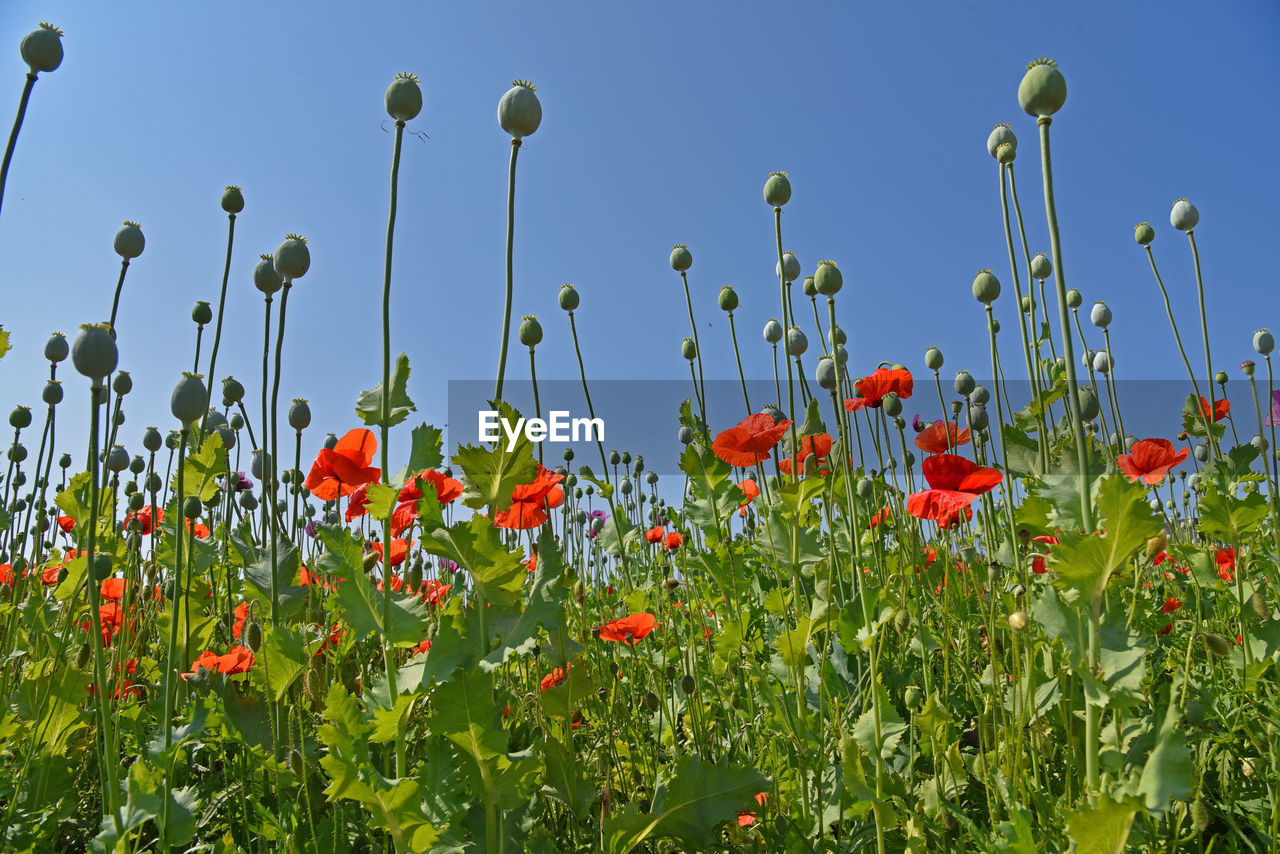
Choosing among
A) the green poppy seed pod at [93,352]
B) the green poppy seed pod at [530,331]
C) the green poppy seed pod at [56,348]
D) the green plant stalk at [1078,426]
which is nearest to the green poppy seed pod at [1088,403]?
the green plant stalk at [1078,426]

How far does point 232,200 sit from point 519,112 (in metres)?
1.21

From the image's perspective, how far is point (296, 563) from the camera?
1923mm

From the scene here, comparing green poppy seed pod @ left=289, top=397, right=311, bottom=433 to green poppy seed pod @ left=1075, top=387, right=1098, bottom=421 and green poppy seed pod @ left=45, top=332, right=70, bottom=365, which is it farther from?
green poppy seed pod @ left=1075, top=387, right=1098, bottom=421

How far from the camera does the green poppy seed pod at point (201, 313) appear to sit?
2432 mm

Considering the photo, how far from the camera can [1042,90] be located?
4.24ft

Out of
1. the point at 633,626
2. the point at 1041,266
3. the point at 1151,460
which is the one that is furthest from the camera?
the point at 1041,266

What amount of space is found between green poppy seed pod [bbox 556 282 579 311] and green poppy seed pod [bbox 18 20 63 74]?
4.39 feet

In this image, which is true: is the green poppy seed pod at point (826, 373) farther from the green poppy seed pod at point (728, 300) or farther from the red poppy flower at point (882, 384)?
the green poppy seed pod at point (728, 300)

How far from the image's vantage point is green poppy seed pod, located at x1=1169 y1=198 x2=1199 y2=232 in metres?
2.89

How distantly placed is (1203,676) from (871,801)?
5.11 feet

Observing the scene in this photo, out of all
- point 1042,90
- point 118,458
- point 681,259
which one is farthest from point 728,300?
point 118,458

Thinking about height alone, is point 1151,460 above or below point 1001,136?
below

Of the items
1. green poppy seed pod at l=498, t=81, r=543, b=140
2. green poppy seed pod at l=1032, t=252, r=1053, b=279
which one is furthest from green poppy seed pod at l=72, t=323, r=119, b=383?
green poppy seed pod at l=1032, t=252, r=1053, b=279

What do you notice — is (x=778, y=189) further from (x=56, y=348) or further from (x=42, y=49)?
(x=56, y=348)
